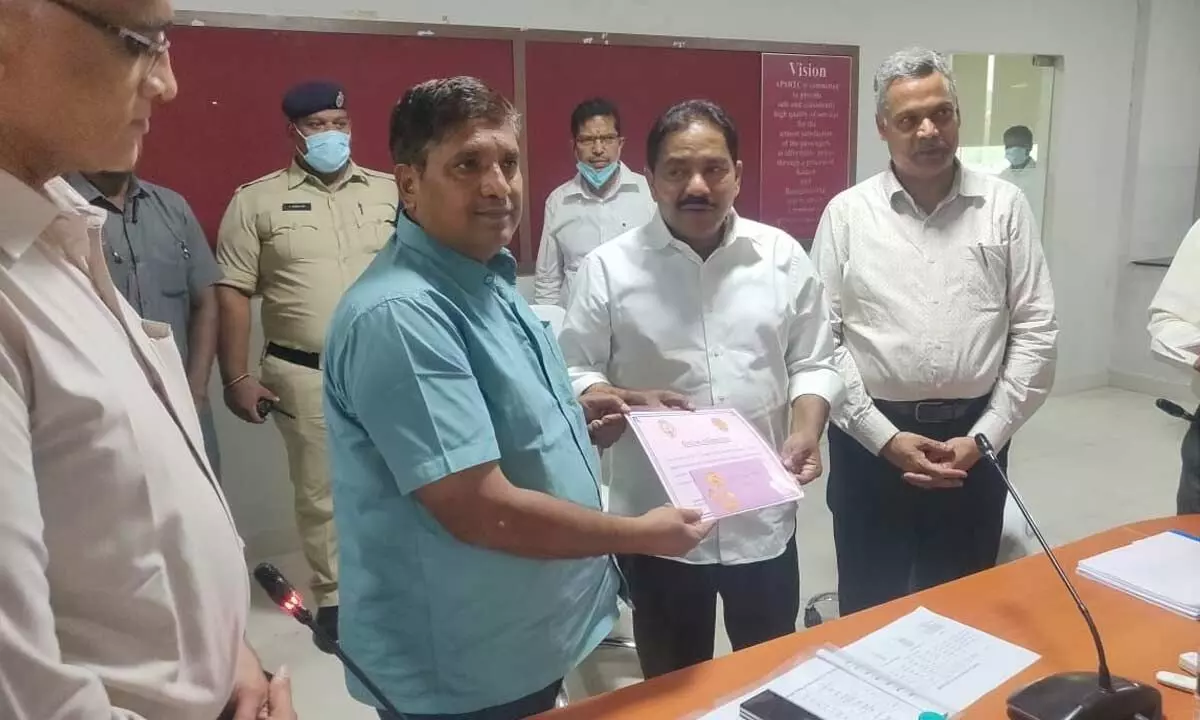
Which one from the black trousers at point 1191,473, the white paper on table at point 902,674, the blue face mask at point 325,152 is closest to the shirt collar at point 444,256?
the white paper on table at point 902,674

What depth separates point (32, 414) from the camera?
2.27ft

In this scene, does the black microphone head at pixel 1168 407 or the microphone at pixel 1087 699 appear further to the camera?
the black microphone head at pixel 1168 407

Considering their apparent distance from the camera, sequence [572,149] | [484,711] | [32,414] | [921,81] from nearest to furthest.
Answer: [32,414]
[484,711]
[921,81]
[572,149]

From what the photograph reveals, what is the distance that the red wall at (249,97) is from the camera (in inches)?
123

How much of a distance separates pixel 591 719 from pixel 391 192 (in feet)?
7.94

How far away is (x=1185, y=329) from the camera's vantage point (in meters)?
2.32

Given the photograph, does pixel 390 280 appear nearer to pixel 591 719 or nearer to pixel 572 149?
pixel 591 719

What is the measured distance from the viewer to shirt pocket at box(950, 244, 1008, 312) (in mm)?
2150

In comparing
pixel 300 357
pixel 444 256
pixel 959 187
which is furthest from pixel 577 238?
pixel 444 256

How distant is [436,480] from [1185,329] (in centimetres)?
210

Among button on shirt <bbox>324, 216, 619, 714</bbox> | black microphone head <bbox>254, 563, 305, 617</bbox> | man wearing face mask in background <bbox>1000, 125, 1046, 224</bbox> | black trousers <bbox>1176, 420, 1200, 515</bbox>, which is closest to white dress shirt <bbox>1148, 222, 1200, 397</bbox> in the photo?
black trousers <bbox>1176, 420, 1200, 515</bbox>

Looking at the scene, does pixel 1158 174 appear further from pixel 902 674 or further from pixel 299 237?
pixel 902 674

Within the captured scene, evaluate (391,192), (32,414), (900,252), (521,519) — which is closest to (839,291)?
(900,252)

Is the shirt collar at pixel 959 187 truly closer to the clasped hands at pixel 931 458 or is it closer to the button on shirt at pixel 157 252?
the clasped hands at pixel 931 458
